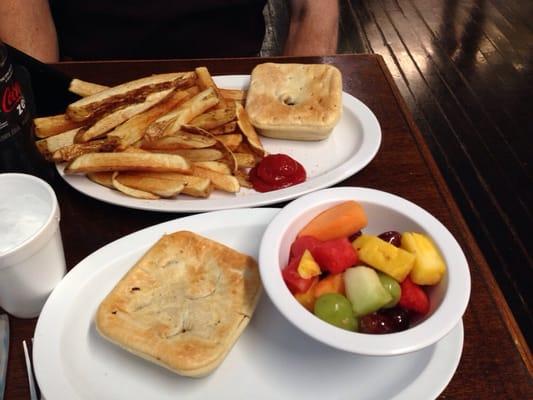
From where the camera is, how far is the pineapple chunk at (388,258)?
972 millimetres

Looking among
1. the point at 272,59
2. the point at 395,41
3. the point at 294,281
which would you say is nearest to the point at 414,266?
the point at 294,281

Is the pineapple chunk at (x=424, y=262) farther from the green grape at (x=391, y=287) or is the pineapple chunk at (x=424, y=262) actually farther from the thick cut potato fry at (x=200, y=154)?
the thick cut potato fry at (x=200, y=154)

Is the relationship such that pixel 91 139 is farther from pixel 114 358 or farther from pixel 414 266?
pixel 414 266

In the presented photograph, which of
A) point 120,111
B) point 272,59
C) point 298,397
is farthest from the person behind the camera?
point 272,59

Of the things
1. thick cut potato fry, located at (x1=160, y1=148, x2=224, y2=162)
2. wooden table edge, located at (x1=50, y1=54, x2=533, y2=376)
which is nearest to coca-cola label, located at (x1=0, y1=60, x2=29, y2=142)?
thick cut potato fry, located at (x1=160, y1=148, x2=224, y2=162)

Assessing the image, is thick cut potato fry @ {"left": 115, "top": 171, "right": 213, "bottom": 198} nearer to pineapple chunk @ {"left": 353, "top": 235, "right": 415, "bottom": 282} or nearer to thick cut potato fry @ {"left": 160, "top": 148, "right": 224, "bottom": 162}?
thick cut potato fry @ {"left": 160, "top": 148, "right": 224, "bottom": 162}

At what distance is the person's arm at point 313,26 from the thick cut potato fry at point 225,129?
92 centimetres

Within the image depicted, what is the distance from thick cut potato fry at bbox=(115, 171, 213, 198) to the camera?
1.29 meters

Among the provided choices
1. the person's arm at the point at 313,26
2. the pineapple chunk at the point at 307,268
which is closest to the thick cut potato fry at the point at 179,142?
the pineapple chunk at the point at 307,268

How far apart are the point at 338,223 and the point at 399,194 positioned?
375 mm

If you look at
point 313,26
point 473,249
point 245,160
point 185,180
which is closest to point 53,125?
point 185,180

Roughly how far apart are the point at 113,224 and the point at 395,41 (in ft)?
11.2

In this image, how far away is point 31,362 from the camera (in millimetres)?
997

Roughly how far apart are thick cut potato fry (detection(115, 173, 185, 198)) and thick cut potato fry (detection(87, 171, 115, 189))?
0.07ft
